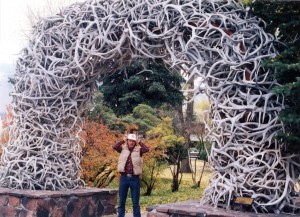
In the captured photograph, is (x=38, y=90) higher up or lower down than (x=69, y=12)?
lower down

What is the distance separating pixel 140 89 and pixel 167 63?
8.23 m

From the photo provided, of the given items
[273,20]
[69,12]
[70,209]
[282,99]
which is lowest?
[70,209]

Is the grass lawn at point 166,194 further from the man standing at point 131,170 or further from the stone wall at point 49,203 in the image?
the man standing at point 131,170

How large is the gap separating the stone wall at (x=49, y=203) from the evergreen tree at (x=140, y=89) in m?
6.95

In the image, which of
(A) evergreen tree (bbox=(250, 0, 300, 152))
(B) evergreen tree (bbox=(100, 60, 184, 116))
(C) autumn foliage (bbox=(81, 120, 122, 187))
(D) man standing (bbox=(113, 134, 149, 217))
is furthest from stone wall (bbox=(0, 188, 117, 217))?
(B) evergreen tree (bbox=(100, 60, 184, 116))

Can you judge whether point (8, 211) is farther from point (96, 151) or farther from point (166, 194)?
point (166, 194)

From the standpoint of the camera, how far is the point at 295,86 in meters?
4.84

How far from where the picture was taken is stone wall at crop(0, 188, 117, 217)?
676 centimetres

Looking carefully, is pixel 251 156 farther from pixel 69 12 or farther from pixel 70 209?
pixel 69 12

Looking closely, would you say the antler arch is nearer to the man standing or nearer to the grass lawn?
the man standing

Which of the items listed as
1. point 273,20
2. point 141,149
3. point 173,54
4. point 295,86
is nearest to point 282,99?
point 295,86

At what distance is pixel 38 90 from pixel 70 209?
1.92 metres

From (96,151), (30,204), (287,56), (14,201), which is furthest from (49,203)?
(287,56)

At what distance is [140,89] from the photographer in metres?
14.8
